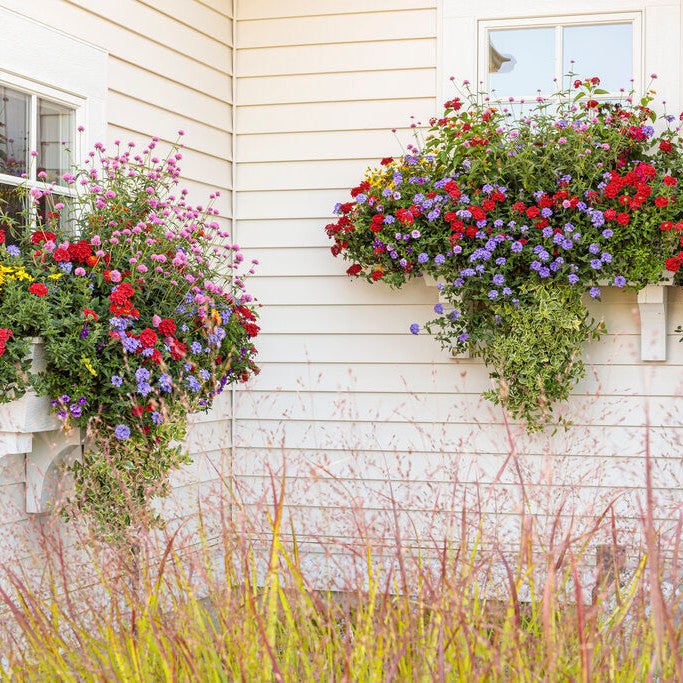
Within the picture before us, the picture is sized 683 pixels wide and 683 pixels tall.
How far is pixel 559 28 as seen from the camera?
12.7 feet

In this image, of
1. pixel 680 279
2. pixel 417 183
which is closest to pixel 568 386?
pixel 680 279

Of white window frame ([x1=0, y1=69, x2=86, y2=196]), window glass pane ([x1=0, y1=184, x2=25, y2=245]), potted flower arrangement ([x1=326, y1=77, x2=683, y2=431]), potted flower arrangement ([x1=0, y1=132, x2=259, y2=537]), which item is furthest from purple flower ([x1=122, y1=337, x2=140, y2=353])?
potted flower arrangement ([x1=326, y1=77, x2=683, y2=431])

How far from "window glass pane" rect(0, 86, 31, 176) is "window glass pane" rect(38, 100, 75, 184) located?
0.23ft

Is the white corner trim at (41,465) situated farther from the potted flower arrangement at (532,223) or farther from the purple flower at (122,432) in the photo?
the potted flower arrangement at (532,223)

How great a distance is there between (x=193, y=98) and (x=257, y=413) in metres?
1.44

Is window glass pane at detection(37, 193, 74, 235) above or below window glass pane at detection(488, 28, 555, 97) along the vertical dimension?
below

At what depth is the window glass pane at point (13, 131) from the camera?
289 centimetres

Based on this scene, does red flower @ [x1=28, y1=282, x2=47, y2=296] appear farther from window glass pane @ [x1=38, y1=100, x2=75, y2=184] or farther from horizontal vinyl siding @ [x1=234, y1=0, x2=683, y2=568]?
horizontal vinyl siding @ [x1=234, y1=0, x2=683, y2=568]

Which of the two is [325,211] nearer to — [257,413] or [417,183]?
[417,183]

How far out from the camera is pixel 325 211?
4.10 m

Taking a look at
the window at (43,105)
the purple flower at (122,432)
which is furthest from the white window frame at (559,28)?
the purple flower at (122,432)

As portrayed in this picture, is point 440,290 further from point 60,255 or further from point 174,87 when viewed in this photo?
point 60,255

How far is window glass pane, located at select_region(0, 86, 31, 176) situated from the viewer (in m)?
2.89

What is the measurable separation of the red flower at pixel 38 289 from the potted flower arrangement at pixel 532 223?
57.2 inches
